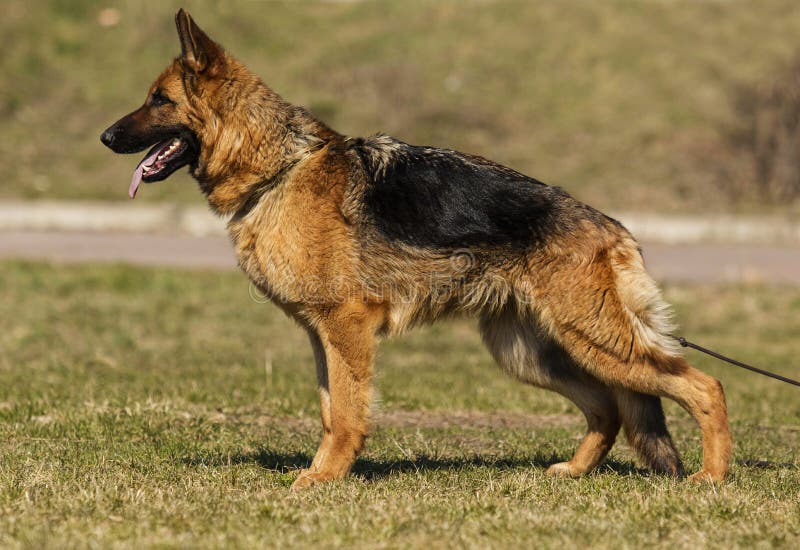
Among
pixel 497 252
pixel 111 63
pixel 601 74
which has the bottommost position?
pixel 497 252

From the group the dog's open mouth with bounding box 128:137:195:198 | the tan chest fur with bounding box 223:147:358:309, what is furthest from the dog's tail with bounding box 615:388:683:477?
the dog's open mouth with bounding box 128:137:195:198

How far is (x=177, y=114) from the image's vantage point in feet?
19.3

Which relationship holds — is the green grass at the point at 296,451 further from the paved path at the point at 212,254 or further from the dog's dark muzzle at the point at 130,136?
the paved path at the point at 212,254

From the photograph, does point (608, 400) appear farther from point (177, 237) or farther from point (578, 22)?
point (578, 22)

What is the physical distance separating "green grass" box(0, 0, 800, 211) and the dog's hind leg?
17423mm

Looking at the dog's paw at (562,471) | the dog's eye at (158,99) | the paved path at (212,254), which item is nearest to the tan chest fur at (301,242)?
the dog's eye at (158,99)

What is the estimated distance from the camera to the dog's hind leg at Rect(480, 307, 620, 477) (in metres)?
6.19

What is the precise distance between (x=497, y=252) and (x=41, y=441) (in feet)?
10.7

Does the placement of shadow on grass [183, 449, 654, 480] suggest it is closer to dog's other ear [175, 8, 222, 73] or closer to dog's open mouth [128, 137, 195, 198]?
dog's open mouth [128, 137, 195, 198]

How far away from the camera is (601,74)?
29.3 m

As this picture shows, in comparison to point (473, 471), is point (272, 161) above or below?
above

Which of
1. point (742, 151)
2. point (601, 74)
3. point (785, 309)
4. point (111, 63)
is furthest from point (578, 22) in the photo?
point (785, 309)

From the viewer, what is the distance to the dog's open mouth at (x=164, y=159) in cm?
590

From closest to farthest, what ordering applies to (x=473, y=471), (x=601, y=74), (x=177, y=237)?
(x=473, y=471), (x=177, y=237), (x=601, y=74)
